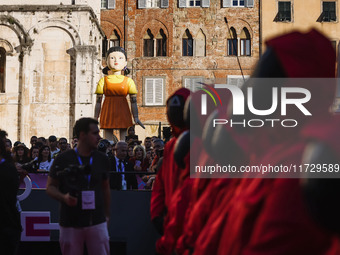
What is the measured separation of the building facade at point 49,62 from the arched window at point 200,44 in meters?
10.8

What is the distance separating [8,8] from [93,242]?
19.9 meters

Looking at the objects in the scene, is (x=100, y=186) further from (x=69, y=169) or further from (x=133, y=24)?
(x=133, y=24)

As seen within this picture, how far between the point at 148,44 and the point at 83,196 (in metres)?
28.6

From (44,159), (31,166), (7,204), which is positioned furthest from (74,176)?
(44,159)

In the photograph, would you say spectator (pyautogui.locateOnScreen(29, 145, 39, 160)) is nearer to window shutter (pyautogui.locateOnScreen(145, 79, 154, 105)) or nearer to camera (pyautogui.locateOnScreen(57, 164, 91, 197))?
camera (pyautogui.locateOnScreen(57, 164, 91, 197))

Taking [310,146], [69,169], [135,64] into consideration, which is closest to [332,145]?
[310,146]

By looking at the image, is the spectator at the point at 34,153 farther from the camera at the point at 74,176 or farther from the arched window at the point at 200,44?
the arched window at the point at 200,44

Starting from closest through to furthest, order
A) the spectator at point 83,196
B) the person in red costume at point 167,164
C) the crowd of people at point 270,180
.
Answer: the crowd of people at point 270,180 < the person in red costume at point 167,164 < the spectator at point 83,196

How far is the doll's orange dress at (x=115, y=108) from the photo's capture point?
12.1m

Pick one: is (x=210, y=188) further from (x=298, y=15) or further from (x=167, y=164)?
(x=298, y=15)

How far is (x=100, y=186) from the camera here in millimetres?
5742

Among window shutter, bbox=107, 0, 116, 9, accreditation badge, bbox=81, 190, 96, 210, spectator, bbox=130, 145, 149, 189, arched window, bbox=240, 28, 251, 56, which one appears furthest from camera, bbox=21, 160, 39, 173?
window shutter, bbox=107, 0, 116, 9

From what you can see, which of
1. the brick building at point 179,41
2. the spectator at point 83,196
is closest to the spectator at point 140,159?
the spectator at point 83,196

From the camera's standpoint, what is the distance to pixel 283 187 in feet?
5.96
